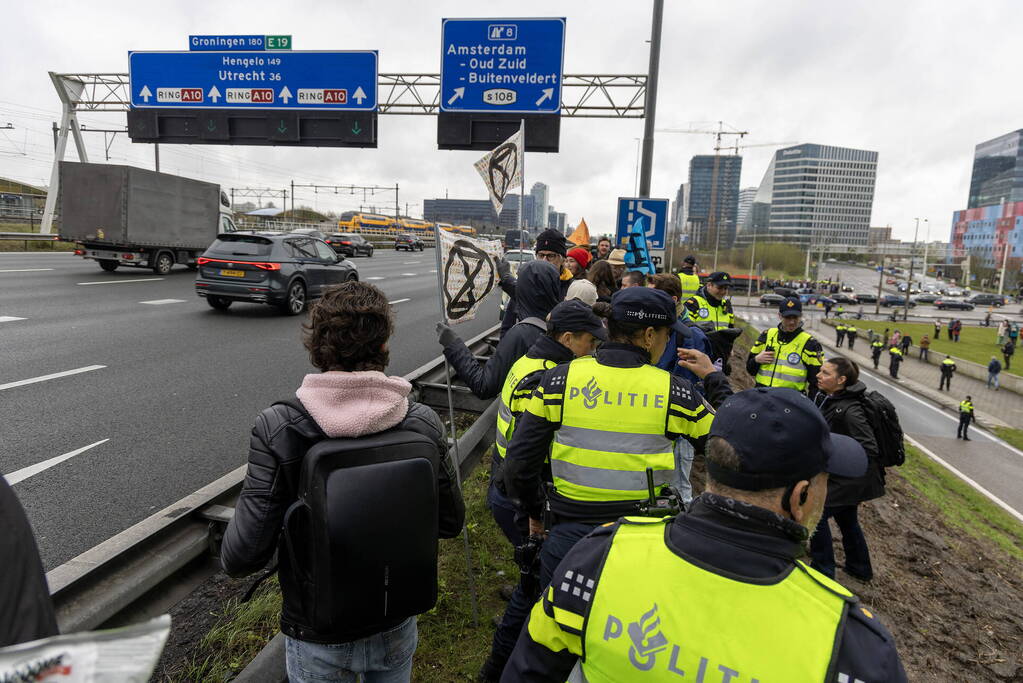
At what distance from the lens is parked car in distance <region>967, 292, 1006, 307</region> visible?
289 feet

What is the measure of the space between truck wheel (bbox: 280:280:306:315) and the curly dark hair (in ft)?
38.1

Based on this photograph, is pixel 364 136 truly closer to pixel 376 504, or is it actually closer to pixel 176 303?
pixel 176 303

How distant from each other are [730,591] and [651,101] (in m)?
12.6

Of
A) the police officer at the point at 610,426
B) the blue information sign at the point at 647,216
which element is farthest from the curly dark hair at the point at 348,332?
the blue information sign at the point at 647,216

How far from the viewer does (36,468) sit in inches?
185

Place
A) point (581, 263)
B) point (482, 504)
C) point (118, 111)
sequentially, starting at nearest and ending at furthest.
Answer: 1. point (482, 504)
2. point (581, 263)
3. point (118, 111)

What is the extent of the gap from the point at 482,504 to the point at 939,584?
4.92m

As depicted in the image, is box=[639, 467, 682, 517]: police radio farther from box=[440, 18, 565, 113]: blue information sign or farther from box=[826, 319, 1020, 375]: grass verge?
box=[826, 319, 1020, 375]: grass verge

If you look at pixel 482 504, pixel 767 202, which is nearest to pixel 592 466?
pixel 482 504

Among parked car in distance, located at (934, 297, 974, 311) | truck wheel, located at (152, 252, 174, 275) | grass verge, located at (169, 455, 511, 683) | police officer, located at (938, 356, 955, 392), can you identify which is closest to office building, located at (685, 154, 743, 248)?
parked car in distance, located at (934, 297, 974, 311)

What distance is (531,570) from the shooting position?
3113 mm

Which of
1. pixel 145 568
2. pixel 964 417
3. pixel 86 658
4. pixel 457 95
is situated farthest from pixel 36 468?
pixel 964 417

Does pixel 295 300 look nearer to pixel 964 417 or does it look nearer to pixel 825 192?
pixel 964 417

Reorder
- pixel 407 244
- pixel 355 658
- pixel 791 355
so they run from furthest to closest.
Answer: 1. pixel 407 244
2. pixel 791 355
3. pixel 355 658
